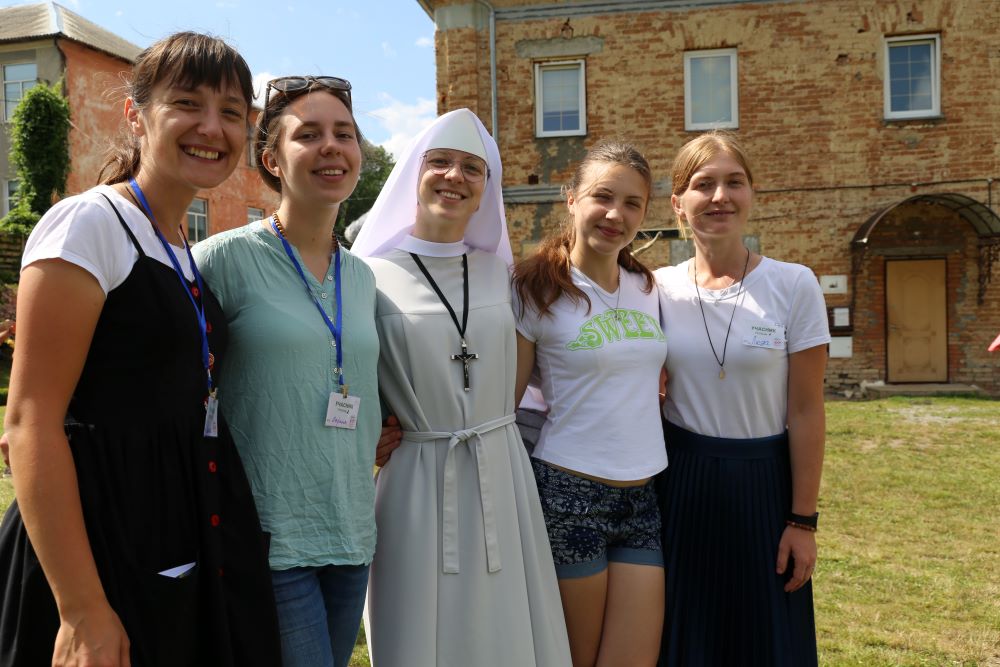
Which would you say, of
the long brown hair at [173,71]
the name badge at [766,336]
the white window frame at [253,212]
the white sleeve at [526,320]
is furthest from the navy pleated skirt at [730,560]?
the white window frame at [253,212]

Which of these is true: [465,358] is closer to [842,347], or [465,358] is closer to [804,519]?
[804,519]

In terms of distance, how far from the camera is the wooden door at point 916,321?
42.1 feet

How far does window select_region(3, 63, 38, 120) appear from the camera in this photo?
2138 cm

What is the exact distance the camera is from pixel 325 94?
86.6 inches

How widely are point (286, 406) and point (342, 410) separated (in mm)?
144

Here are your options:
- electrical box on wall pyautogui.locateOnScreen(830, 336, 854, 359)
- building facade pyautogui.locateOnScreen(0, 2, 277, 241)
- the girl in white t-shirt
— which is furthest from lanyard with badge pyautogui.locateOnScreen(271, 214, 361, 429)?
building facade pyautogui.locateOnScreen(0, 2, 277, 241)

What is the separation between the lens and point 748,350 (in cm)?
264

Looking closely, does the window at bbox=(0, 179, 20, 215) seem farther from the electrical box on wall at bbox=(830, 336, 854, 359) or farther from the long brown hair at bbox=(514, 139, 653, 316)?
the long brown hair at bbox=(514, 139, 653, 316)

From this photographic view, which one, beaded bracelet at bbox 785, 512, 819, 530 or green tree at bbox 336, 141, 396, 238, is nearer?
beaded bracelet at bbox 785, 512, 819, 530

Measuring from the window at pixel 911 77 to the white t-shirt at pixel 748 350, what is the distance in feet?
37.8

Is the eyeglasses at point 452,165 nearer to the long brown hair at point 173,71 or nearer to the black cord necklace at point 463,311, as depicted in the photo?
the black cord necklace at point 463,311

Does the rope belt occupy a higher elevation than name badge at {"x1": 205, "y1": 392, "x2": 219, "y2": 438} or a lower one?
lower

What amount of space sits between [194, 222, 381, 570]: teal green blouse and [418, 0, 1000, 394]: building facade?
1099 centimetres

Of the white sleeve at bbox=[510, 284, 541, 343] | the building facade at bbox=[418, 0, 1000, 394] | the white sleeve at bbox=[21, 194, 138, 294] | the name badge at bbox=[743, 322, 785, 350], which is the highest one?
the building facade at bbox=[418, 0, 1000, 394]
